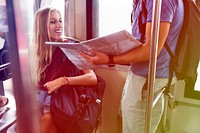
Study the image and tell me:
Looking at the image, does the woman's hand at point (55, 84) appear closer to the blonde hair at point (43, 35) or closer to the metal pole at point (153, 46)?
the blonde hair at point (43, 35)

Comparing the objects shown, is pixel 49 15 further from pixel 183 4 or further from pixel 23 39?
Result: pixel 23 39

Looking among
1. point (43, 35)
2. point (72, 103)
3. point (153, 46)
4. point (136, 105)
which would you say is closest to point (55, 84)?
point (72, 103)

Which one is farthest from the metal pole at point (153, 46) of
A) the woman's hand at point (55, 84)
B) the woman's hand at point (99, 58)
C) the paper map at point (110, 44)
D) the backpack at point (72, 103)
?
the woman's hand at point (55, 84)

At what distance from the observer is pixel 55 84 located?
59.1 inches

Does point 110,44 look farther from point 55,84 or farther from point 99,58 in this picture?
point 55,84

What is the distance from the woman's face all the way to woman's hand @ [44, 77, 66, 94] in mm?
301

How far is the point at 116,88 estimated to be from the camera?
6.16 feet

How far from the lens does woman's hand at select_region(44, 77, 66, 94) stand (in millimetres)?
1498

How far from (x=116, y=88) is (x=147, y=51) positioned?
3.08ft

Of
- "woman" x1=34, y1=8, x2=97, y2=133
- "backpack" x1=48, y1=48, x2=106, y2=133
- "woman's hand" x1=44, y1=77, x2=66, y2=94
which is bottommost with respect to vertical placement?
"backpack" x1=48, y1=48, x2=106, y2=133

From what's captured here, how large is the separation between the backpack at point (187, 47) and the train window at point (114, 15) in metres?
0.63

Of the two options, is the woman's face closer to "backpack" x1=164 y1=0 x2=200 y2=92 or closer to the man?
the man

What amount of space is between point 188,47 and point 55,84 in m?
0.77

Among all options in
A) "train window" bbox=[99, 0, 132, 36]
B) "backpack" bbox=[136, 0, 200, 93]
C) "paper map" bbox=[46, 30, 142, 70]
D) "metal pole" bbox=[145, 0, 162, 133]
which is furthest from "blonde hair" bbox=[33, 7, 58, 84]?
"metal pole" bbox=[145, 0, 162, 133]
